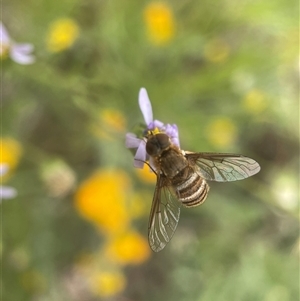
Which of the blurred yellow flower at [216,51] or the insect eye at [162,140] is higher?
the blurred yellow flower at [216,51]

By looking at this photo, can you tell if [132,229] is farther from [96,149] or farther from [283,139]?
[283,139]

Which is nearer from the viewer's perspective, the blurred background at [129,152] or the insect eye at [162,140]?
the insect eye at [162,140]

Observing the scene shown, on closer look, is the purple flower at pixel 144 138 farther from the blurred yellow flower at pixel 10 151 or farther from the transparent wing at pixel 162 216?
the blurred yellow flower at pixel 10 151

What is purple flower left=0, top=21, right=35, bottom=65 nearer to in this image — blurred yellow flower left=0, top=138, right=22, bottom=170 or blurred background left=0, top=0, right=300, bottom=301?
blurred background left=0, top=0, right=300, bottom=301

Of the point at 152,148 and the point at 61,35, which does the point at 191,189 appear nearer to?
the point at 152,148

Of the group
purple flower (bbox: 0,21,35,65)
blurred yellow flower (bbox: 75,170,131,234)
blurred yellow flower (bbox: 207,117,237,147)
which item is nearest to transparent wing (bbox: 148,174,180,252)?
purple flower (bbox: 0,21,35,65)

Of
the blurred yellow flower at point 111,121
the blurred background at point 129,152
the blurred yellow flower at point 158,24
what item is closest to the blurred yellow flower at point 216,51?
the blurred background at point 129,152

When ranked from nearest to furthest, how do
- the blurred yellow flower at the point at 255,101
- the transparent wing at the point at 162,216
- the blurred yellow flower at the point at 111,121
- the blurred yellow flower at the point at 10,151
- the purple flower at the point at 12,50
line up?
the transparent wing at the point at 162,216 → the purple flower at the point at 12,50 → the blurred yellow flower at the point at 111,121 → the blurred yellow flower at the point at 10,151 → the blurred yellow flower at the point at 255,101

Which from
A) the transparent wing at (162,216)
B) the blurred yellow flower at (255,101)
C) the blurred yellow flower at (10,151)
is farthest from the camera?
the blurred yellow flower at (255,101)
